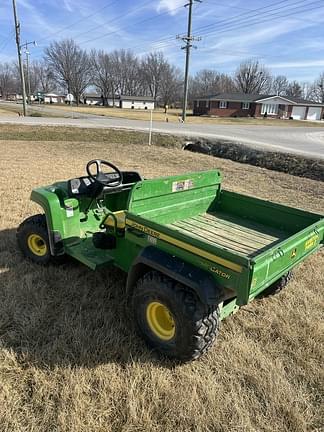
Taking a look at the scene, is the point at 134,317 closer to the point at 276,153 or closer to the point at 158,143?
the point at 276,153

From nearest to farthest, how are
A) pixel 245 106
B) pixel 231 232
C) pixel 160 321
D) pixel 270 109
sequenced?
pixel 160 321 < pixel 231 232 < pixel 245 106 < pixel 270 109

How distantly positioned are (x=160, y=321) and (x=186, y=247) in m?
0.68

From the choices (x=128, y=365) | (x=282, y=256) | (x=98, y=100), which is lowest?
(x=128, y=365)

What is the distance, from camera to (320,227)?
2.63 meters

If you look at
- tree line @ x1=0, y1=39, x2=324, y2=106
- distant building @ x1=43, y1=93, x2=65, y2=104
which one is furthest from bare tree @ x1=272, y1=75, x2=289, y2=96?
distant building @ x1=43, y1=93, x2=65, y2=104

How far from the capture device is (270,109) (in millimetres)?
52969

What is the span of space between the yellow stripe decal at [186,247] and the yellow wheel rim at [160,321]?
493 millimetres

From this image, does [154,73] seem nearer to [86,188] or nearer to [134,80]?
[134,80]

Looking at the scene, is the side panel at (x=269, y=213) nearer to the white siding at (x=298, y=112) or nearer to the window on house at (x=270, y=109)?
the window on house at (x=270, y=109)

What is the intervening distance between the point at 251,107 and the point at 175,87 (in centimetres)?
3485

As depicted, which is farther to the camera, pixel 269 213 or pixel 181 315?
pixel 269 213

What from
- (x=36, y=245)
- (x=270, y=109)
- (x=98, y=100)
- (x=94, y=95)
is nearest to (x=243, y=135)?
(x=36, y=245)

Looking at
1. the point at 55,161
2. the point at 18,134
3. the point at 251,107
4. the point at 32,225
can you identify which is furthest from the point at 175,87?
the point at 32,225

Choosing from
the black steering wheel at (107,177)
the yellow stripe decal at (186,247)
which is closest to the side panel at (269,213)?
the black steering wheel at (107,177)
